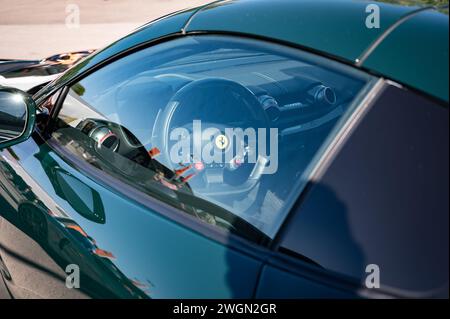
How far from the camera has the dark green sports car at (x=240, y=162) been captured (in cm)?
116

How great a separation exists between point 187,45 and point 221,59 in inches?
10.9

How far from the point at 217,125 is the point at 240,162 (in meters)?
0.18

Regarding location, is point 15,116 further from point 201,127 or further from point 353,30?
point 353,30

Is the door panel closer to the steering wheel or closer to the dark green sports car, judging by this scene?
→ the dark green sports car

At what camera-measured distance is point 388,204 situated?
1.15 m

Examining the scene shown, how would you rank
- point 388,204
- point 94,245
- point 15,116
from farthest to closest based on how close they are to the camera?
point 15,116, point 94,245, point 388,204

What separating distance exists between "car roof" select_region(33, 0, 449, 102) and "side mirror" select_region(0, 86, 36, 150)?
2.27 ft

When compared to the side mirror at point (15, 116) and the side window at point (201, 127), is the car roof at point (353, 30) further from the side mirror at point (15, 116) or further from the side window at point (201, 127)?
the side mirror at point (15, 116)

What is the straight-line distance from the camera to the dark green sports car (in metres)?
1.16

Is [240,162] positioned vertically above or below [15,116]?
below

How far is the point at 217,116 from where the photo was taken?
6.42 ft

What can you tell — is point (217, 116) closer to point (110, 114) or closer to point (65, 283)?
point (110, 114)

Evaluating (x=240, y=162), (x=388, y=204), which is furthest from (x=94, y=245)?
(x=388, y=204)
